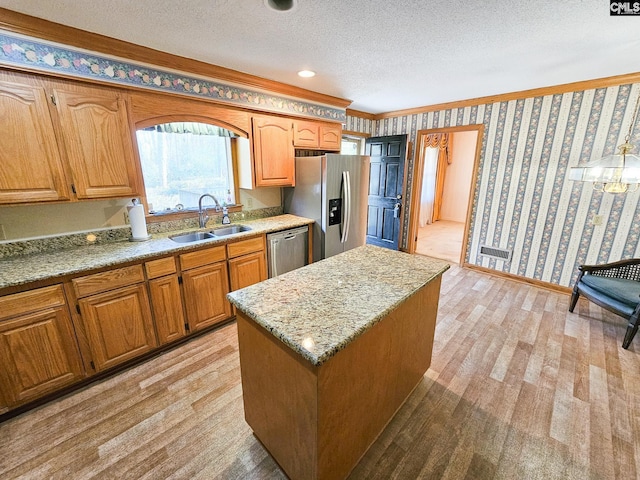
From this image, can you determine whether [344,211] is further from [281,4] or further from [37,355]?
[37,355]

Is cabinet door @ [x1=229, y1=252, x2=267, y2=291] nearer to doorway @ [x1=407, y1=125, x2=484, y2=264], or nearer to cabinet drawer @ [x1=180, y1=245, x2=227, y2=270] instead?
cabinet drawer @ [x1=180, y1=245, x2=227, y2=270]

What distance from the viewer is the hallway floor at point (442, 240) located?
476cm

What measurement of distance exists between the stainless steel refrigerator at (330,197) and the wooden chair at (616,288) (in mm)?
2499

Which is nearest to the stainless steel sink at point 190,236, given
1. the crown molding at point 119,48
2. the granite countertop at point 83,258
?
the granite countertop at point 83,258

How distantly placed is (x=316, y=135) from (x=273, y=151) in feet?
2.39

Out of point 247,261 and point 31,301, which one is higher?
point 31,301

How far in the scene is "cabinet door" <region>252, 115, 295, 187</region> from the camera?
287 cm

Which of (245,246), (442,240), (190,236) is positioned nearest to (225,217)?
(190,236)

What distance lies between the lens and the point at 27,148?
5.59ft

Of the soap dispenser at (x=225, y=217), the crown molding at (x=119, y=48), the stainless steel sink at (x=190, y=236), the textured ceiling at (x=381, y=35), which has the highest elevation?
the textured ceiling at (x=381, y=35)

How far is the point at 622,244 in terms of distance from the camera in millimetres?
2936

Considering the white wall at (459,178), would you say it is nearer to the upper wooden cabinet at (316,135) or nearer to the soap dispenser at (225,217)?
the upper wooden cabinet at (316,135)

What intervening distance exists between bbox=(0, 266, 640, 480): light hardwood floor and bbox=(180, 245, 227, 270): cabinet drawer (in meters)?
0.74

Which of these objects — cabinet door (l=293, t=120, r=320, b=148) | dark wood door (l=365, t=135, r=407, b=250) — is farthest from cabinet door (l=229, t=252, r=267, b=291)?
dark wood door (l=365, t=135, r=407, b=250)
